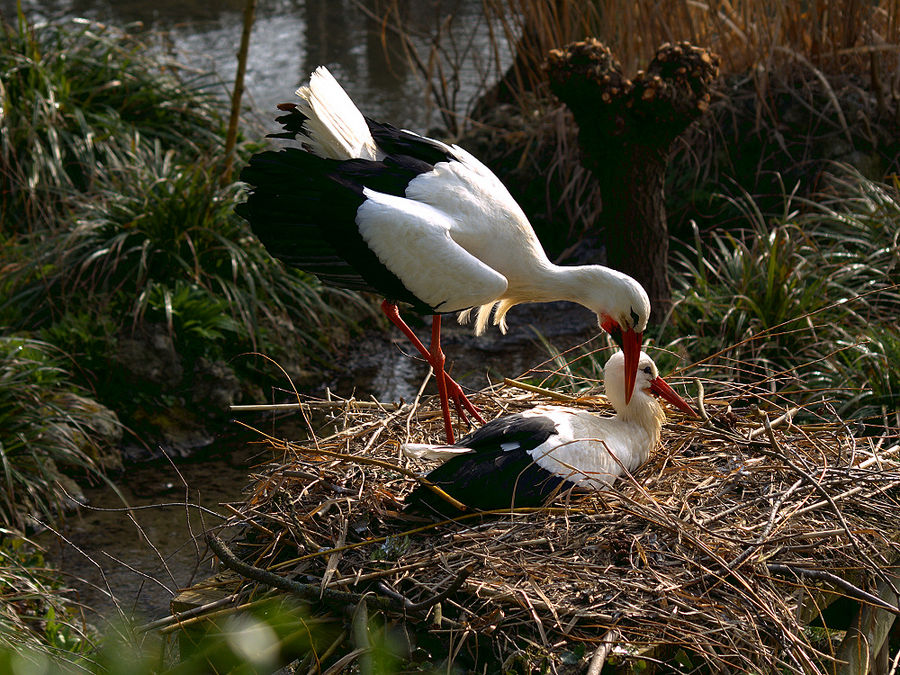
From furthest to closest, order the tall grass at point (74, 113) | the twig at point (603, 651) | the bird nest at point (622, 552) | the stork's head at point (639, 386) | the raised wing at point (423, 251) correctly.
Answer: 1. the tall grass at point (74, 113)
2. the stork's head at point (639, 386)
3. the raised wing at point (423, 251)
4. the bird nest at point (622, 552)
5. the twig at point (603, 651)

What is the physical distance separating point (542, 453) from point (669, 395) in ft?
2.55

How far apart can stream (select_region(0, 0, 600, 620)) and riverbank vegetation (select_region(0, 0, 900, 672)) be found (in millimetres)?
223

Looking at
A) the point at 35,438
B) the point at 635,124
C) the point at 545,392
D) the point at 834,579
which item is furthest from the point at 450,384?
the point at 635,124

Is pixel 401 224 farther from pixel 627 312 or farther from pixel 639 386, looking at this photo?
pixel 639 386

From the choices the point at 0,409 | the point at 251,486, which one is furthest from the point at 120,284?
the point at 251,486

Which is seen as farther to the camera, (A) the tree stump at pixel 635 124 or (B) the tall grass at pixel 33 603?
(A) the tree stump at pixel 635 124

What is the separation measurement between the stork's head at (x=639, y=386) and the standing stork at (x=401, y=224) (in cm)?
4

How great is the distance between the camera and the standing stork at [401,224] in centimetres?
355

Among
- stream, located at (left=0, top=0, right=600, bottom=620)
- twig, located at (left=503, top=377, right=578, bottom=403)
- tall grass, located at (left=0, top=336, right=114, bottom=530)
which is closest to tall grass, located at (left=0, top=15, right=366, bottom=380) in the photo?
stream, located at (left=0, top=0, right=600, bottom=620)

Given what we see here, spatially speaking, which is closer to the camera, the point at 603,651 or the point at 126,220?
the point at 603,651

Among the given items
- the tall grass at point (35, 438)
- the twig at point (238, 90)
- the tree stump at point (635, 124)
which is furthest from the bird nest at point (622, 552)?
the twig at point (238, 90)

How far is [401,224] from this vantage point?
11.6ft

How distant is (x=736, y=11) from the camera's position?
27.9ft

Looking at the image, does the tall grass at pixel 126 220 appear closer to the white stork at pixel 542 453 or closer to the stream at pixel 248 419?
the stream at pixel 248 419
